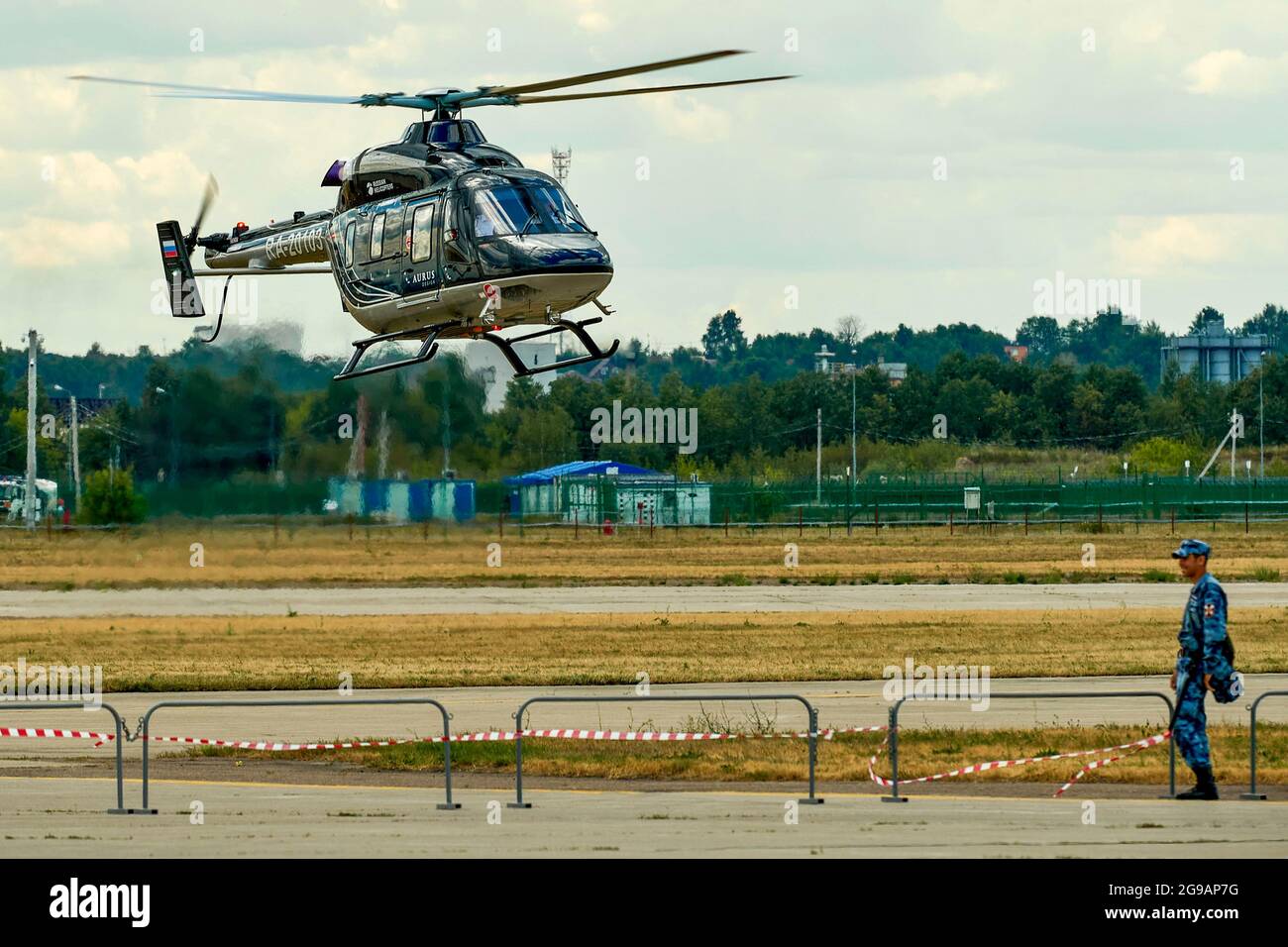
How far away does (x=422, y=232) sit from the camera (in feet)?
85.9

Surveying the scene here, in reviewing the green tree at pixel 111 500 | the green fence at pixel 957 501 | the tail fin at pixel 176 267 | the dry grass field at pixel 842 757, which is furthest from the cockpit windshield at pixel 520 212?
the green fence at pixel 957 501

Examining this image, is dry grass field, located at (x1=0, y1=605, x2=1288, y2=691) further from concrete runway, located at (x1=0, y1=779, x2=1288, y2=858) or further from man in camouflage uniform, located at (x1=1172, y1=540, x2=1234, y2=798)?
man in camouflage uniform, located at (x1=1172, y1=540, x2=1234, y2=798)

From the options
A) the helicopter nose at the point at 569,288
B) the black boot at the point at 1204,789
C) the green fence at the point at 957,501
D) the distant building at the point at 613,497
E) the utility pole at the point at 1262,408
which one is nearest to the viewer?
the black boot at the point at 1204,789

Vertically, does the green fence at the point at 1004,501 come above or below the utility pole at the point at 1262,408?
below

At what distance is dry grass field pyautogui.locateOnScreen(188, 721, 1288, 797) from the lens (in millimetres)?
19781

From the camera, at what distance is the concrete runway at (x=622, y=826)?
15.1 m

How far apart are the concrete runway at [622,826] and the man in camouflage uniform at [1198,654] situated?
72 cm

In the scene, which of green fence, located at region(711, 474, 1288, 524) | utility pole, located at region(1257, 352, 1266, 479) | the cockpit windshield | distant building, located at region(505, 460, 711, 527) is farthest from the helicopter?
utility pole, located at region(1257, 352, 1266, 479)

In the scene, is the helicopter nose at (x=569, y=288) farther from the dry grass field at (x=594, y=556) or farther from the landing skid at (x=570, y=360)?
the dry grass field at (x=594, y=556)

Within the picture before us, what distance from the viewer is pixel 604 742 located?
22.9 m

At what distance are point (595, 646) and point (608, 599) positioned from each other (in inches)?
465
